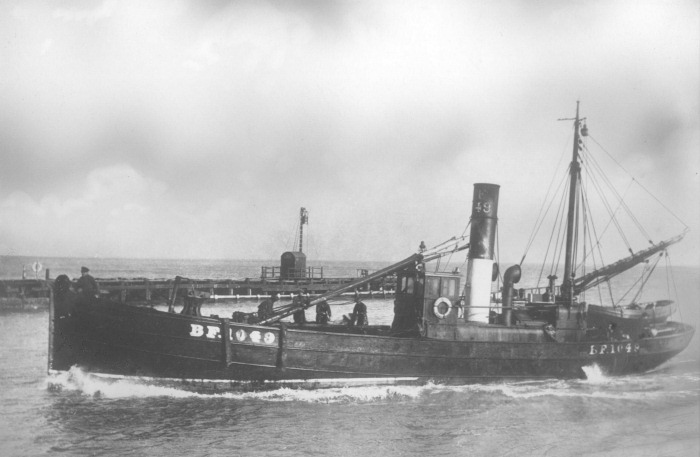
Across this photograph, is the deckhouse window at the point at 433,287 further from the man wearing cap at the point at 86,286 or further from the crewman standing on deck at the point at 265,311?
the man wearing cap at the point at 86,286

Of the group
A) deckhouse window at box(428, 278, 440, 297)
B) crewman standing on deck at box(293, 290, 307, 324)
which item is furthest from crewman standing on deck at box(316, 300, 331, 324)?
deckhouse window at box(428, 278, 440, 297)

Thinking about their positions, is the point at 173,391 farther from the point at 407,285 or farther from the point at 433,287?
the point at 433,287

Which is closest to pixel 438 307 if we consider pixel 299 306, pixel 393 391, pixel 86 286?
pixel 393 391

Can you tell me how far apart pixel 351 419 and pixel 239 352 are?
3540mm

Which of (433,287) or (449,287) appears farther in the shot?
(449,287)

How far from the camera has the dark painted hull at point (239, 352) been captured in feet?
49.4

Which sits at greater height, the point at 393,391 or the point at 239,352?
the point at 239,352

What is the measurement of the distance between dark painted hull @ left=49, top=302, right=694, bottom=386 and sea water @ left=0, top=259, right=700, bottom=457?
0.46 metres

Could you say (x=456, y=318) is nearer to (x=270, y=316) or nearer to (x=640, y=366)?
(x=270, y=316)

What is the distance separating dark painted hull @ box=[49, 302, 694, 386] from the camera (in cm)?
1505

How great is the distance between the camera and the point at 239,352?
15.2 meters

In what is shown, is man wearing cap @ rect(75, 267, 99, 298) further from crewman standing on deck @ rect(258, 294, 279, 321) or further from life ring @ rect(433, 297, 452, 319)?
life ring @ rect(433, 297, 452, 319)

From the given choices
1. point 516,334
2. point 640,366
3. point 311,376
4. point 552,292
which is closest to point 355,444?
point 311,376

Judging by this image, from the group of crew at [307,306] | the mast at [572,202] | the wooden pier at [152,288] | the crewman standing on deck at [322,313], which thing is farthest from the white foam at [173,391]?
the wooden pier at [152,288]
